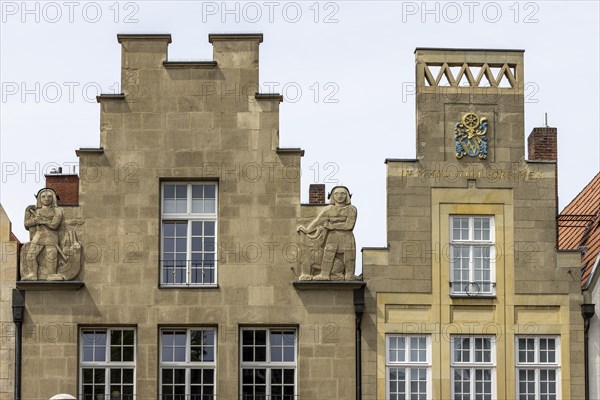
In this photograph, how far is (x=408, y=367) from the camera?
38.2 meters

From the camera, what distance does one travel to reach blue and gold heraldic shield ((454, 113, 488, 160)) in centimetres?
3909

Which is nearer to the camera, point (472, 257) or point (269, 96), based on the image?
point (472, 257)

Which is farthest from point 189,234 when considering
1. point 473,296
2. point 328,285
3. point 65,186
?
point 473,296

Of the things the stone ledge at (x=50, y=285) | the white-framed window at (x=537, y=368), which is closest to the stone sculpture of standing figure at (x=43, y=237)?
the stone ledge at (x=50, y=285)

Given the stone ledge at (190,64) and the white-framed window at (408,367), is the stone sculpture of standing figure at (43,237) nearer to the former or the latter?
the stone ledge at (190,64)

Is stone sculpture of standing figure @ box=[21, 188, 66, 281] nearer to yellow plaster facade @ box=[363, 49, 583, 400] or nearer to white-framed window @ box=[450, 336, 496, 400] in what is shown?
yellow plaster facade @ box=[363, 49, 583, 400]

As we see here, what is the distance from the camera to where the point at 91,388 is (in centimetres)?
3791

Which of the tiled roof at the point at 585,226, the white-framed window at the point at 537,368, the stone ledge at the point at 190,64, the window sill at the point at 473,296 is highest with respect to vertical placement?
the stone ledge at the point at 190,64

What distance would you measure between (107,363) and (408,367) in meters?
6.47

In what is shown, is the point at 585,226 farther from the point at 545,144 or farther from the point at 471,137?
the point at 471,137

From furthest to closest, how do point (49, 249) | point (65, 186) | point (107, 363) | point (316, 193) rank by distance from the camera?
point (316, 193), point (65, 186), point (49, 249), point (107, 363)

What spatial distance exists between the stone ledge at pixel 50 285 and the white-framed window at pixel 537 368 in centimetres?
962

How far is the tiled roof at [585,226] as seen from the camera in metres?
39.8

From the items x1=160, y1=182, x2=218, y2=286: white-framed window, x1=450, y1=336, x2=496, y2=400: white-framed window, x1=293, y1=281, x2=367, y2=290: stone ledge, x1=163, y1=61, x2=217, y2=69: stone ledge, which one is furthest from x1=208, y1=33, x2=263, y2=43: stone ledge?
x1=450, y1=336, x2=496, y2=400: white-framed window
